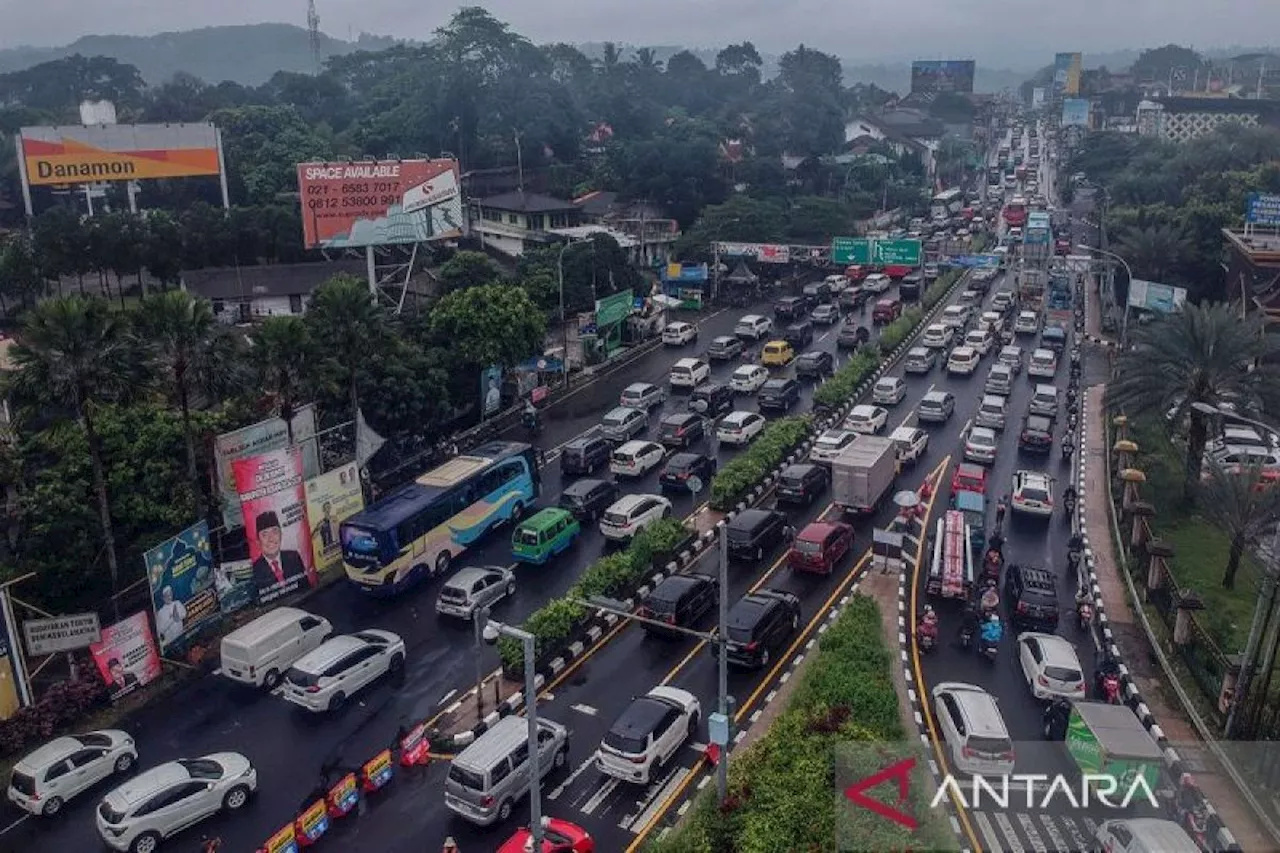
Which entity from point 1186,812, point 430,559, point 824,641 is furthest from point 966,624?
point 430,559

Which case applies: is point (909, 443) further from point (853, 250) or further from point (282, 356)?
point (853, 250)

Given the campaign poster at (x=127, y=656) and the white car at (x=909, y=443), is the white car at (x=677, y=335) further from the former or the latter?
the campaign poster at (x=127, y=656)

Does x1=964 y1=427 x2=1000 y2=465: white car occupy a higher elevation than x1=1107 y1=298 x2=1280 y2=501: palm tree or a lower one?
lower

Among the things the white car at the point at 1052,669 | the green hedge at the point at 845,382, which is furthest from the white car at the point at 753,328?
the white car at the point at 1052,669

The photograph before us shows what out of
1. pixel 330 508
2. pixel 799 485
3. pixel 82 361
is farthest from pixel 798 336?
pixel 82 361

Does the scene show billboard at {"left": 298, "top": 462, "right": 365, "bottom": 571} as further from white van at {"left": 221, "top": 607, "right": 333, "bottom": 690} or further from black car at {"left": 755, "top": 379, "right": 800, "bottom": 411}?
black car at {"left": 755, "top": 379, "right": 800, "bottom": 411}

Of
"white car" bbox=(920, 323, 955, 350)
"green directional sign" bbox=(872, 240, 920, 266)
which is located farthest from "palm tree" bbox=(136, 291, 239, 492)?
"green directional sign" bbox=(872, 240, 920, 266)
